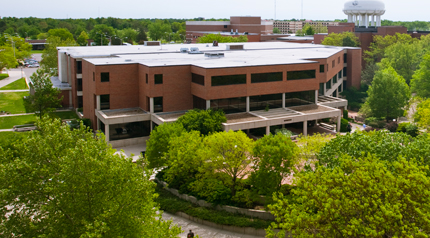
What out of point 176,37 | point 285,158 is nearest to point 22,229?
point 285,158

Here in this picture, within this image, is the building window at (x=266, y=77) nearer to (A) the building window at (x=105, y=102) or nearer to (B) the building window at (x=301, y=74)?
(B) the building window at (x=301, y=74)

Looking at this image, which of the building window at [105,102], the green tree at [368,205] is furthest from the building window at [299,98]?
the green tree at [368,205]

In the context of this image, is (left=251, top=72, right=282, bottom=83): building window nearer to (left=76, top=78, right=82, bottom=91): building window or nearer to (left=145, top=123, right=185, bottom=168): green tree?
(left=145, top=123, right=185, bottom=168): green tree

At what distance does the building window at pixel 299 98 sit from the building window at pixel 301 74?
6.98 feet

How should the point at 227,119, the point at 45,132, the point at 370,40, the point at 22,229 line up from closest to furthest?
the point at 22,229
the point at 45,132
the point at 227,119
the point at 370,40

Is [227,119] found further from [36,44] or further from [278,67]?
[36,44]

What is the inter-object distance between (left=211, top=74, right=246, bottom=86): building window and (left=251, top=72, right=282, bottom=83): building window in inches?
58.3

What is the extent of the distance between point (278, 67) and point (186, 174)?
23151 mm

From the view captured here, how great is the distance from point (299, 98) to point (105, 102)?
2426 cm

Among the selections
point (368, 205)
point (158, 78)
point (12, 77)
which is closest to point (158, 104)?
point (158, 78)

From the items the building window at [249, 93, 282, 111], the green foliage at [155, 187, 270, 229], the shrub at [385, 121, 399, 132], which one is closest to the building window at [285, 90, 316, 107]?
the building window at [249, 93, 282, 111]

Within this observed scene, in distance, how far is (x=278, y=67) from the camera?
55.7 meters

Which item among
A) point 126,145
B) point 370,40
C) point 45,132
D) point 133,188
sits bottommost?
point 126,145

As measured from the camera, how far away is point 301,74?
190 ft
